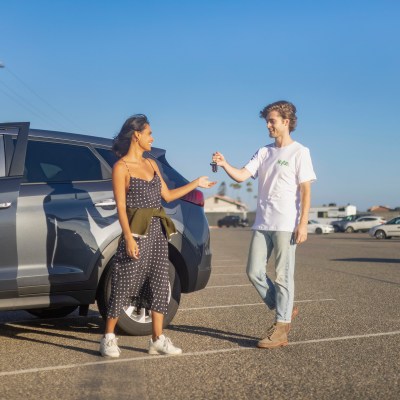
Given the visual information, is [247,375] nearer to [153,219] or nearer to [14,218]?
[153,219]

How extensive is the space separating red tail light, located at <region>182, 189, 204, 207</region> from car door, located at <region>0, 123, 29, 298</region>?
1433 mm

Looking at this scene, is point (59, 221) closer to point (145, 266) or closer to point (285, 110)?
point (145, 266)

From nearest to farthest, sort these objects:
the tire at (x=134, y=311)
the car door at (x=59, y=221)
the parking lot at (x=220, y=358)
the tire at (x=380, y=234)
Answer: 1. the parking lot at (x=220, y=358)
2. the car door at (x=59, y=221)
3. the tire at (x=134, y=311)
4. the tire at (x=380, y=234)

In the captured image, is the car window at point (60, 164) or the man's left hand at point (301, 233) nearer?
the man's left hand at point (301, 233)

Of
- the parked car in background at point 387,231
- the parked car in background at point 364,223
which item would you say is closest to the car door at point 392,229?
the parked car in background at point 387,231

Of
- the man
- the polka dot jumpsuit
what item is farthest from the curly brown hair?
the polka dot jumpsuit

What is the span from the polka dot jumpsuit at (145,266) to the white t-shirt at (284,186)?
0.87 m

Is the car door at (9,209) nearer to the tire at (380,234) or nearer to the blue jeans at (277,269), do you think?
the blue jeans at (277,269)

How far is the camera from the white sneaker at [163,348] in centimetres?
499

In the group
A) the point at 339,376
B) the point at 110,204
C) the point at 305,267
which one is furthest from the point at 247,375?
the point at 305,267

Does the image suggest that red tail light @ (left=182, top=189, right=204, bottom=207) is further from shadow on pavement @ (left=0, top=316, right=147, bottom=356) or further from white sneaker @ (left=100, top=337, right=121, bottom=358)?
white sneaker @ (left=100, top=337, right=121, bottom=358)

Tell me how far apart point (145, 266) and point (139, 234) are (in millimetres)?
280

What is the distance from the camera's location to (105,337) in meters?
4.99

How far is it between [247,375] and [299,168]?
174 cm
